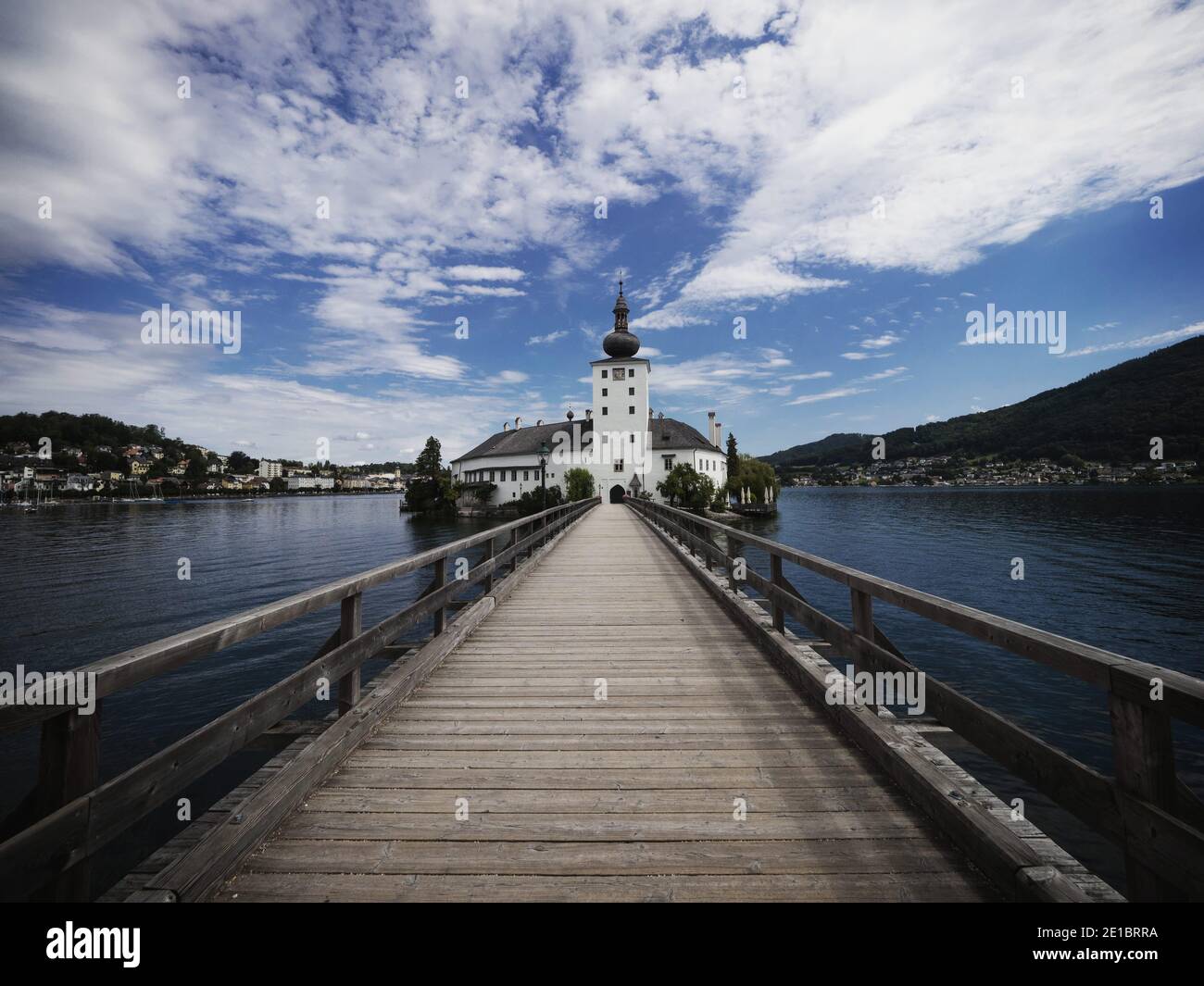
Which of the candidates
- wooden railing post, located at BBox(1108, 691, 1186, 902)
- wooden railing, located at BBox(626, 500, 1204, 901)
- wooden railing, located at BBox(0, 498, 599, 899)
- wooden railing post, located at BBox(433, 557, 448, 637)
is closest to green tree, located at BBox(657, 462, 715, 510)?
wooden railing post, located at BBox(433, 557, 448, 637)

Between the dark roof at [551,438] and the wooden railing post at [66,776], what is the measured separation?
56.2 m

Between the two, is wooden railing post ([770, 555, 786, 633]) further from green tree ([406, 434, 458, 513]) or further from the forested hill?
the forested hill

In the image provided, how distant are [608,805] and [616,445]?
5406 cm

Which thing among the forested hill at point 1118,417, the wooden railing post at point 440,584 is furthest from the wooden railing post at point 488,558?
the forested hill at point 1118,417

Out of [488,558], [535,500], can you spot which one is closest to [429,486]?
[535,500]

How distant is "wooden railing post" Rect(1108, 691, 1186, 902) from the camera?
1.68 meters

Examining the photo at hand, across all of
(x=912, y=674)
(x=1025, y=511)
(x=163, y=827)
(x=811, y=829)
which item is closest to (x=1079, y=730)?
(x=912, y=674)

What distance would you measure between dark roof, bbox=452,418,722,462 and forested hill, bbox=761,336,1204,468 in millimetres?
92558

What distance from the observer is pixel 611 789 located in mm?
3068

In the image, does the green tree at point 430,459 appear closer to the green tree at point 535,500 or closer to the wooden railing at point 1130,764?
the green tree at point 535,500
